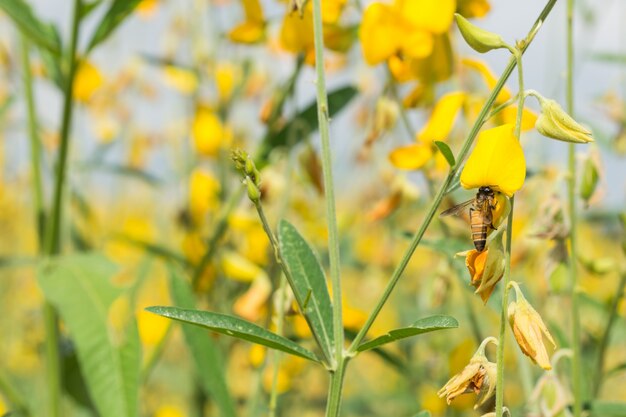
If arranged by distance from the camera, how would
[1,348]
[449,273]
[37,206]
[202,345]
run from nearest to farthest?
[202,345], [449,273], [37,206], [1,348]

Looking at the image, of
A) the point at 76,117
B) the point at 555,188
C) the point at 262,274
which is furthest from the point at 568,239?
the point at 76,117

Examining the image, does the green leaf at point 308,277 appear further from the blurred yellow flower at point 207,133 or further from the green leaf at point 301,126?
the blurred yellow flower at point 207,133

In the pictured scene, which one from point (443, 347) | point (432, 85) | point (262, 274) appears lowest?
point (443, 347)

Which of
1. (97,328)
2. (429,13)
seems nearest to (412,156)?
(429,13)

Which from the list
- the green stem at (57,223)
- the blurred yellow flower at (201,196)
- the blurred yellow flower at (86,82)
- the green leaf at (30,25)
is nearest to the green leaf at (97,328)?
the green stem at (57,223)

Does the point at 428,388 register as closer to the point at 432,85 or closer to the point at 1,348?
the point at 432,85

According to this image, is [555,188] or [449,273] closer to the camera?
[555,188]

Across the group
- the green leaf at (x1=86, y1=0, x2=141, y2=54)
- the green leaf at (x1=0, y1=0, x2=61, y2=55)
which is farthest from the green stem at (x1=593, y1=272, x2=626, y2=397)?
the green leaf at (x1=0, y1=0, x2=61, y2=55)
